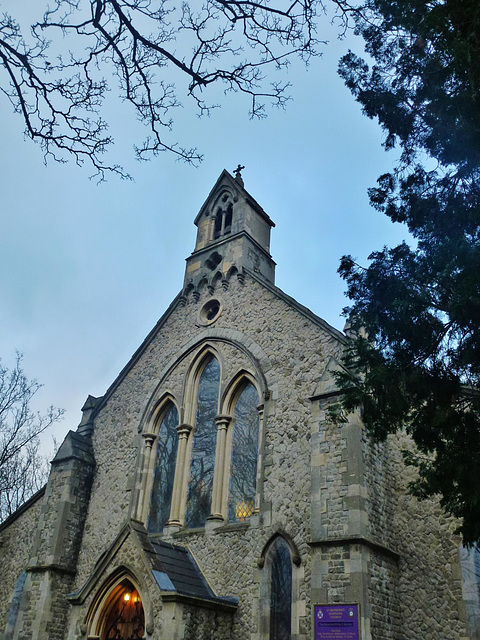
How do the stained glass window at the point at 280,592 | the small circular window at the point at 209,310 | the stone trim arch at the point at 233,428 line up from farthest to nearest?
1. the small circular window at the point at 209,310
2. the stone trim arch at the point at 233,428
3. the stained glass window at the point at 280,592

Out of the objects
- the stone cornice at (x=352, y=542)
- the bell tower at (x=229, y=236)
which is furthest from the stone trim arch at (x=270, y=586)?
the bell tower at (x=229, y=236)

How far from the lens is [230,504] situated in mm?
13945

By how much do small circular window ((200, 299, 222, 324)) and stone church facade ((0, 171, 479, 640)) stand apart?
47 millimetres

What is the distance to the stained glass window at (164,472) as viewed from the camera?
1517 centimetres

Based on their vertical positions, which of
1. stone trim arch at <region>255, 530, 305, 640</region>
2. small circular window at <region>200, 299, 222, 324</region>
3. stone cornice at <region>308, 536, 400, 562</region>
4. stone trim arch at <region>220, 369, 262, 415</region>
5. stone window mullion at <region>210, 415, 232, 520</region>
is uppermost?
small circular window at <region>200, 299, 222, 324</region>

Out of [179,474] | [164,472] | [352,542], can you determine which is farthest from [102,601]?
Result: [352,542]

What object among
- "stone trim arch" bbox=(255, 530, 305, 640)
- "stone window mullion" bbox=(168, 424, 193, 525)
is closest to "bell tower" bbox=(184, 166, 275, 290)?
"stone window mullion" bbox=(168, 424, 193, 525)

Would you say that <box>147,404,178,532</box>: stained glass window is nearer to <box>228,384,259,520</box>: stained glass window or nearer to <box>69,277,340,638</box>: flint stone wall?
<box>69,277,340,638</box>: flint stone wall

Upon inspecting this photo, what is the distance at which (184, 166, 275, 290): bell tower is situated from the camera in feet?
57.0

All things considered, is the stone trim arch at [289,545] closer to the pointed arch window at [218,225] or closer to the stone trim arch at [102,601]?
the stone trim arch at [102,601]

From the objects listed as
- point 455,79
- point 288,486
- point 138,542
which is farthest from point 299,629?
point 455,79

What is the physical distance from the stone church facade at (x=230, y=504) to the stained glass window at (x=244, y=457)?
4cm

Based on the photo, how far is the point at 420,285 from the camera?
8.03m

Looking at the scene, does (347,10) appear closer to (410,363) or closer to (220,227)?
(410,363)
